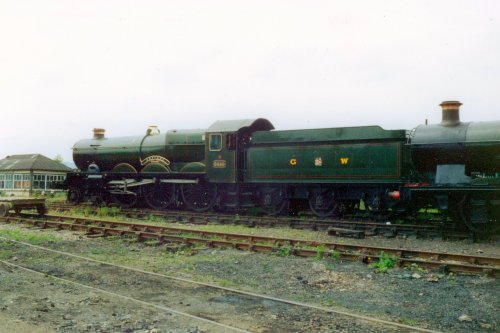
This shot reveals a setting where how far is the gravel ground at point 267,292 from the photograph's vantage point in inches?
209

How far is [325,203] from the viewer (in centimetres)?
1467

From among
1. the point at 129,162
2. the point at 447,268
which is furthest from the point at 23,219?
the point at 447,268

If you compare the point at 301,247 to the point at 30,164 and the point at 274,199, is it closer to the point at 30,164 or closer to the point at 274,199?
the point at 274,199

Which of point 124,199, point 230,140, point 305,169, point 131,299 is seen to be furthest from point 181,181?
point 131,299

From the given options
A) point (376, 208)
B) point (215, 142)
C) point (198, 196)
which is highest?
point (215, 142)

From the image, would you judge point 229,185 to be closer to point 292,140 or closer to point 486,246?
point 292,140

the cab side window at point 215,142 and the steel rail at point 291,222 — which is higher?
the cab side window at point 215,142

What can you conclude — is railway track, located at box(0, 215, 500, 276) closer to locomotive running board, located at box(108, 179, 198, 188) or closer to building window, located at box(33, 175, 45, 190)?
locomotive running board, located at box(108, 179, 198, 188)

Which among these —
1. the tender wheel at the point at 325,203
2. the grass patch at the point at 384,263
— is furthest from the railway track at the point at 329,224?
the grass patch at the point at 384,263

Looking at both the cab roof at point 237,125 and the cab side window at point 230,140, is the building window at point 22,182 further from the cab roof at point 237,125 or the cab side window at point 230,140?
the cab side window at point 230,140

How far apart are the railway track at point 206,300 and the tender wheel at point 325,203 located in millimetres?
7896

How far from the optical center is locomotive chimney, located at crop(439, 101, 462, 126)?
12000 millimetres

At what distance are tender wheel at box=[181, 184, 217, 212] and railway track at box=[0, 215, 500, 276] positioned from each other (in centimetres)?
415

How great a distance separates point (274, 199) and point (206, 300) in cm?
959
